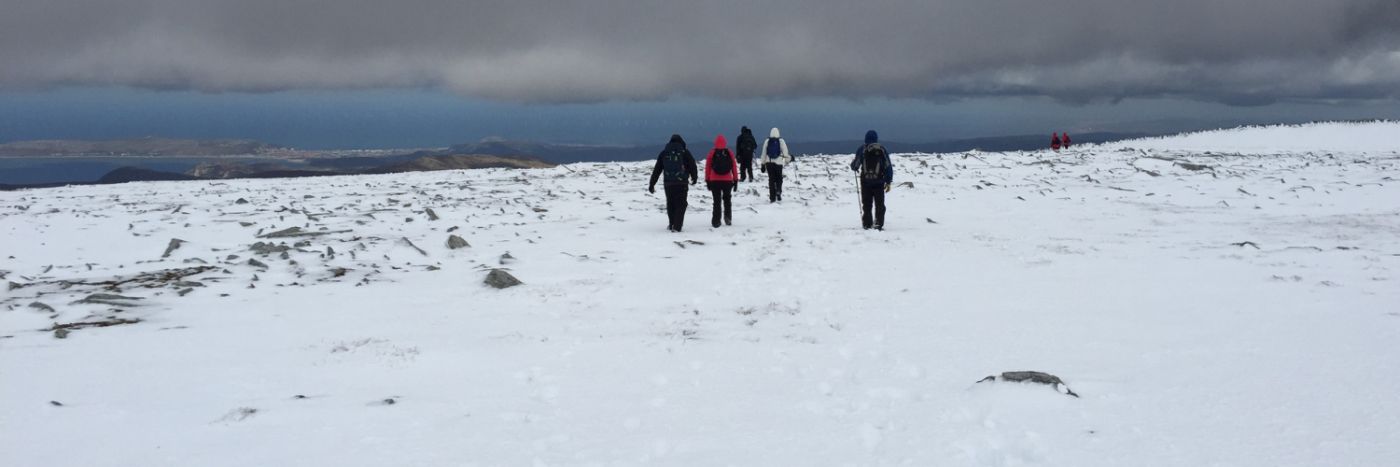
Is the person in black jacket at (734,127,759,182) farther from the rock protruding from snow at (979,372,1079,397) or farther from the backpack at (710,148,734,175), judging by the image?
the rock protruding from snow at (979,372,1079,397)

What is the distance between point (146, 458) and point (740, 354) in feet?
14.2

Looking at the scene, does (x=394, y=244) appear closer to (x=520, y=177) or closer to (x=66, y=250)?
(x=66, y=250)

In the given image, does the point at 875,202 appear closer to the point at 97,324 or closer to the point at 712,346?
the point at 712,346

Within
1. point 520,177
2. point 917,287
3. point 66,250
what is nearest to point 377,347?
point 917,287

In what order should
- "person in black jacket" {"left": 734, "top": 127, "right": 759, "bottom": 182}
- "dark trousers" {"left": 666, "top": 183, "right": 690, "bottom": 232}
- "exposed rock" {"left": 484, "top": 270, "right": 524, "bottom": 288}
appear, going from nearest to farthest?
"exposed rock" {"left": 484, "top": 270, "right": 524, "bottom": 288} < "dark trousers" {"left": 666, "top": 183, "right": 690, "bottom": 232} < "person in black jacket" {"left": 734, "top": 127, "right": 759, "bottom": 182}

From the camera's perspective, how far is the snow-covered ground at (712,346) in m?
4.74

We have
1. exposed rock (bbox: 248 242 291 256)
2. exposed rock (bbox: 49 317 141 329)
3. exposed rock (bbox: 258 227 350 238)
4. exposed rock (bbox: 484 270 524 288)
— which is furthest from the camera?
exposed rock (bbox: 258 227 350 238)

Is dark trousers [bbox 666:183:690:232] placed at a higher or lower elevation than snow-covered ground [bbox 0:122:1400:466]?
higher

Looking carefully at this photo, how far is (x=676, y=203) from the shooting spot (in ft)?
52.1

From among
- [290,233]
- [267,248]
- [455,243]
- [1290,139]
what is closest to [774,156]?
[455,243]

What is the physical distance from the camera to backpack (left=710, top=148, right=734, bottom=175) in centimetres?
1605

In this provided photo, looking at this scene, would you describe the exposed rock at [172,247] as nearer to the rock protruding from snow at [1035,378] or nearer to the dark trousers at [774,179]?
the rock protruding from snow at [1035,378]

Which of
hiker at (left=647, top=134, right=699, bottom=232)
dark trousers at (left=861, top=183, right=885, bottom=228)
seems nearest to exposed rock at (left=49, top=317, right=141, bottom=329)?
hiker at (left=647, top=134, right=699, bottom=232)

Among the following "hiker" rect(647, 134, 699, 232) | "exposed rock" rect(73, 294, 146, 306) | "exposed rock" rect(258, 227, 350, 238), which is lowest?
"exposed rock" rect(73, 294, 146, 306)
